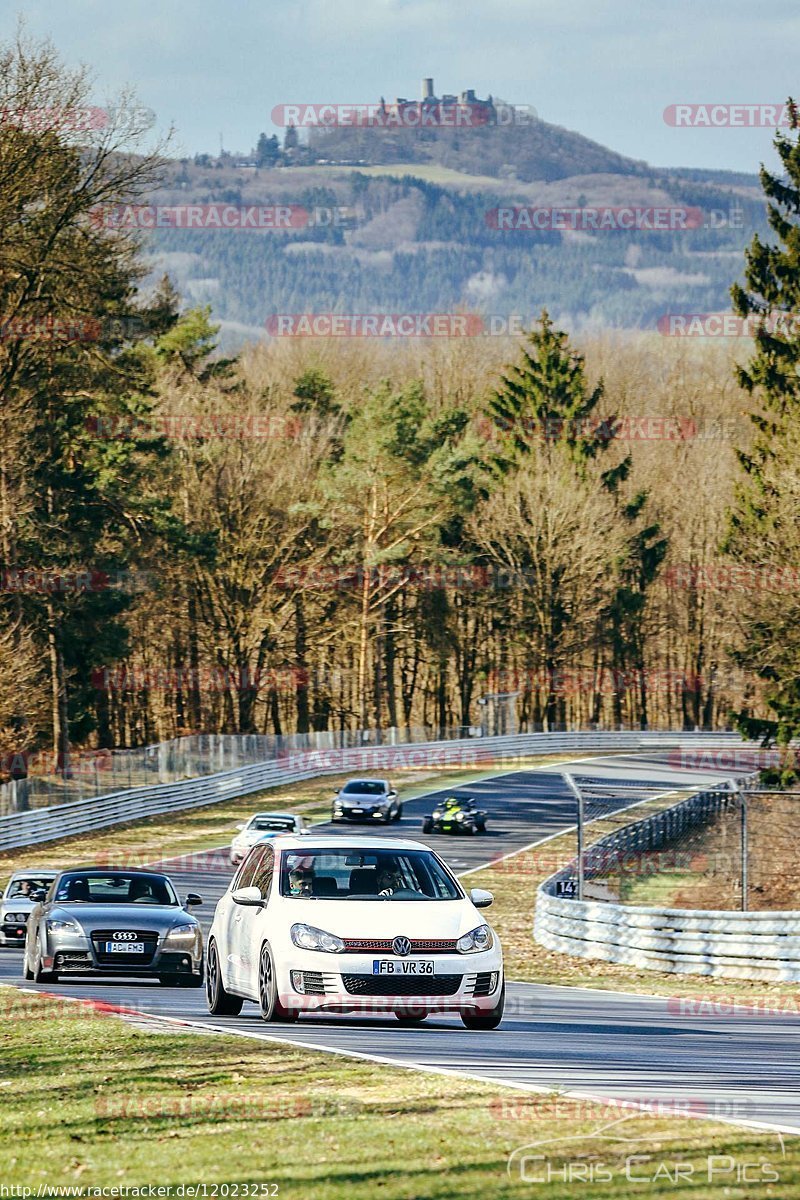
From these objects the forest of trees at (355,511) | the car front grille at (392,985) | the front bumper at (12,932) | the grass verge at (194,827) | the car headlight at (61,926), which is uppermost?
the forest of trees at (355,511)

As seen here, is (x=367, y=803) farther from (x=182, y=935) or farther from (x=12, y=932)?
(x=182, y=935)

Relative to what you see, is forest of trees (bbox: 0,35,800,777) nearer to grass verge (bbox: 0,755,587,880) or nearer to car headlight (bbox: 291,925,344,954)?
grass verge (bbox: 0,755,587,880)

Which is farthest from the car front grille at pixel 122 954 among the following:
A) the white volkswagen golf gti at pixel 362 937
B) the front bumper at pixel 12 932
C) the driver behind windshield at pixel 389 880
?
the front bumper at pixel 12 932

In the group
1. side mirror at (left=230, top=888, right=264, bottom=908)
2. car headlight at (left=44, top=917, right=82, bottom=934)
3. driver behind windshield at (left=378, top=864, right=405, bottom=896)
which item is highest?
driver behind windshield at (left=378, top=864, right=405, bottom=896)

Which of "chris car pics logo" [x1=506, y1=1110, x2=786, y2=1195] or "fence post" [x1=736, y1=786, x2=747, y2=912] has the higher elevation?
"chris car pics logo" [x1=506, y1=1110, x2=786, y2=1195]

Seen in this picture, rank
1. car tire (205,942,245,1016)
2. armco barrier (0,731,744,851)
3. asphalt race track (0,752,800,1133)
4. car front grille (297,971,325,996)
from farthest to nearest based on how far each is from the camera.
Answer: armco barrier (0,731,744,851), car tire (205,942,245,1016), car front grille (297,971,325,996), asphalt race track (0,752,800,1133)

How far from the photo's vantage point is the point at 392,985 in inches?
544

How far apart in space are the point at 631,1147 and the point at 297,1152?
1.55 metres

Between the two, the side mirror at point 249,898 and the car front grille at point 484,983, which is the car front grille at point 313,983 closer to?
the side mirror at point 249,898

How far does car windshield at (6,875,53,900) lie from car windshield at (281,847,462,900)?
13.6m

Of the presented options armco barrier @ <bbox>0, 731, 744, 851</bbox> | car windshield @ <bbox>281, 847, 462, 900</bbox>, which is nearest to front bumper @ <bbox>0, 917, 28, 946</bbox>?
car windshield @ <bbox>281, 847, 462, 900</bbox>

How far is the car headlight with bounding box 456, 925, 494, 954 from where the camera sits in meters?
14.0

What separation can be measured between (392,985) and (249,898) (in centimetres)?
154

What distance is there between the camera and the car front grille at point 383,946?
13.8 m
